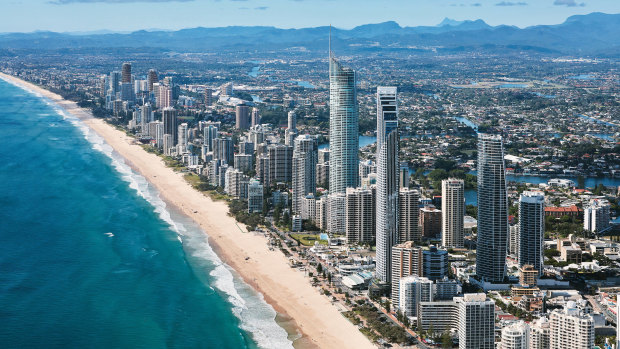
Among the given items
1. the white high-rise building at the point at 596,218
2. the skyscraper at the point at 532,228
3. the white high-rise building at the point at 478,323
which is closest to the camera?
the white high-rise building at the point at 478,323

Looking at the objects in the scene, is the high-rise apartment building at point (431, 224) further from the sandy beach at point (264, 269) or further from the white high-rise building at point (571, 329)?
the white high-rise building at point (571, 329)

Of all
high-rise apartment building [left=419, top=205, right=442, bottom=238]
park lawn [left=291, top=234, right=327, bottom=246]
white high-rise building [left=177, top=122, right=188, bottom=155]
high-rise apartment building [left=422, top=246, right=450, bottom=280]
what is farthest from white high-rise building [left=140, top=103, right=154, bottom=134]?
high-rise apartment building [left=422, top=246, right=450, bottom=280]

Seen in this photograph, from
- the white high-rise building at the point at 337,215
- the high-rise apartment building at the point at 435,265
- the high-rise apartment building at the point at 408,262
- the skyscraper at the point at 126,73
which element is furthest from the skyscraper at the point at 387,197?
the skyscraper at the point at 126,73

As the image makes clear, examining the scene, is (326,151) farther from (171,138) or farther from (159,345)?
(159,345)

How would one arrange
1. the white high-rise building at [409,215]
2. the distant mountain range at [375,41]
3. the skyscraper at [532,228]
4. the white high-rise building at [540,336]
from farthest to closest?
1. the distant mountain range at [375,41]
2. the white high-rise building at [409,215]
3. the skyscraper at [532,228]
4. the white high-rise building at [540,336]

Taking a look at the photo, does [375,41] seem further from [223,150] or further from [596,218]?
[596,218]

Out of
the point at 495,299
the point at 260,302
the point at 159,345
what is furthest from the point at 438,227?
the point at 159,345
